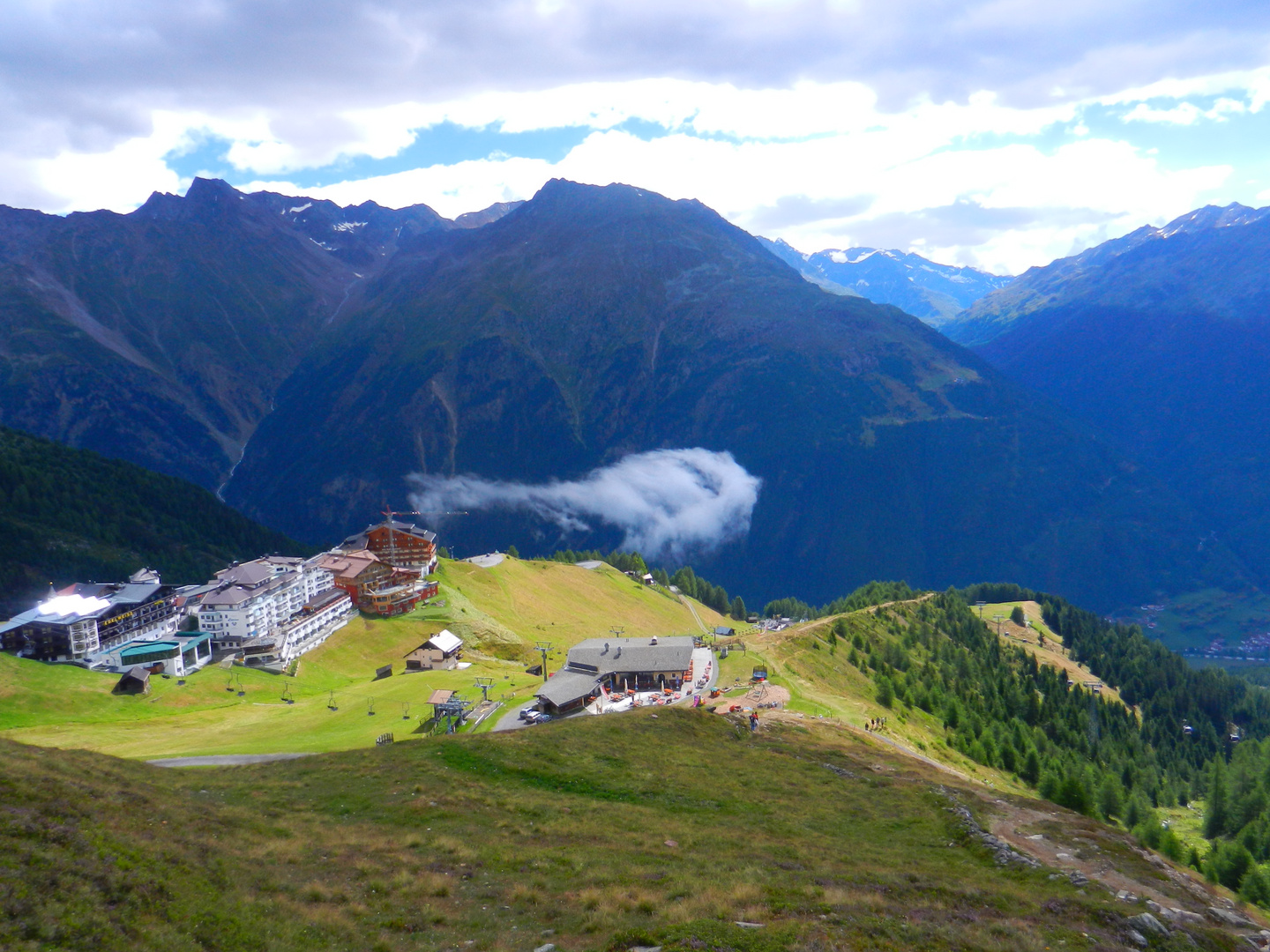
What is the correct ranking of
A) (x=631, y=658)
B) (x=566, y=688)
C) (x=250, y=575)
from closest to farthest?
(x=566, y=688), (x=631, y=658), (x=250, y=575)

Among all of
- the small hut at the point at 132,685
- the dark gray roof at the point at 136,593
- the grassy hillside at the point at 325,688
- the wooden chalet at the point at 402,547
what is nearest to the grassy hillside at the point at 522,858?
the grassy hillside at the point at 325,688

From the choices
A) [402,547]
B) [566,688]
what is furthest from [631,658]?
[402,547]

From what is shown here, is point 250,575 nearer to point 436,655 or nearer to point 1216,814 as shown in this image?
point 436,655

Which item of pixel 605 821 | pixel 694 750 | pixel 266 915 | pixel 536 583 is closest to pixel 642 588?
pixel 536 583

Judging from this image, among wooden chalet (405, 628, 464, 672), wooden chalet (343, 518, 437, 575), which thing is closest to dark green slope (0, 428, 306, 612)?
wooden chalet (343, 518, 437, 575)

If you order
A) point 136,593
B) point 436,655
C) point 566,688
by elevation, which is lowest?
point 436,655

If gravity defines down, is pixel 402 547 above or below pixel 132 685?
above

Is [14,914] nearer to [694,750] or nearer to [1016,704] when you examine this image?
[694,750]
